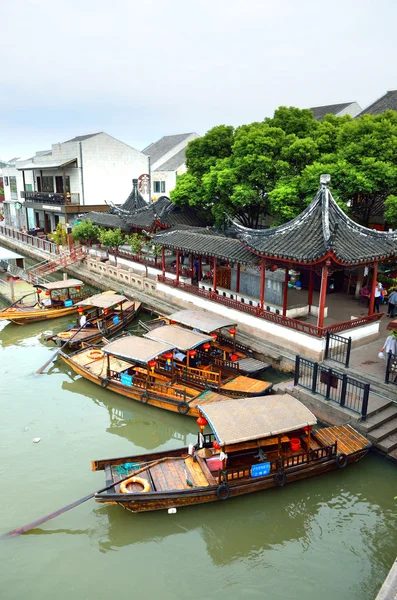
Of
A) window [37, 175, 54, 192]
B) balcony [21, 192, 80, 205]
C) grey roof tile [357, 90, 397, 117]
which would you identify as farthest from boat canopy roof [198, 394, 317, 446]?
window [37, 175, 54, 192]

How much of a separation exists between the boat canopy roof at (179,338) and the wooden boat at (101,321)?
490 cm

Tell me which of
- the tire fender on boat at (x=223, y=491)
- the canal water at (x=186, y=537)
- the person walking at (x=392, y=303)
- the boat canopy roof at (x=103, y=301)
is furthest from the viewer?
the boat canopy roof at (x=103, y=301)

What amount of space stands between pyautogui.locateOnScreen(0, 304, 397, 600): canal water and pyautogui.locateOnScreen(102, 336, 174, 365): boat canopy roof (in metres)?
2.45

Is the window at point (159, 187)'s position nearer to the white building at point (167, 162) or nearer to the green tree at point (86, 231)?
the white building at point (167, 162)

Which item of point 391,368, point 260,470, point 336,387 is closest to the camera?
point 260,470

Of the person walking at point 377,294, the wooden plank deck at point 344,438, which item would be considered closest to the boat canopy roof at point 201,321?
the wooden plank deck at point 344,438

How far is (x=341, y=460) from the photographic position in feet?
34.1

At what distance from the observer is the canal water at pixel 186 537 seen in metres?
7.79

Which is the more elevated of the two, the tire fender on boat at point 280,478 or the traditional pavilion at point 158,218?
the traditional pavilion at point 158,218

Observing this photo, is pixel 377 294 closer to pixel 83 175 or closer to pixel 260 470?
pixel 260 470

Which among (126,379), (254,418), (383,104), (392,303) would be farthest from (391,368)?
(383,104)

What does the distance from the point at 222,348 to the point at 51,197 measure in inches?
1257

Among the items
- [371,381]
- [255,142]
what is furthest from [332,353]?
[255,142]

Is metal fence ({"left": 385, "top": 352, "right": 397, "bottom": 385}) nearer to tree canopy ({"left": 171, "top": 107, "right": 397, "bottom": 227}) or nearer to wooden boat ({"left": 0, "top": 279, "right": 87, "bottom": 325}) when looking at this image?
tree canopy ({"left": 171, "top": 107, "right": 397, "bottom": 227})
